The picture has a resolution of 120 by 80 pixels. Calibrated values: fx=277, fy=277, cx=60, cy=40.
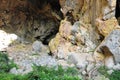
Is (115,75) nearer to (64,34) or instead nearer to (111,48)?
(111,48)

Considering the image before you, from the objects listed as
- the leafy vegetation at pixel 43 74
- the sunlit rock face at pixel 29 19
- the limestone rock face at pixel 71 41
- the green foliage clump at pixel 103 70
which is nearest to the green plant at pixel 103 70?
the green foliage clump at pixel 103 70

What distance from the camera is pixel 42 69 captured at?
13375 mm

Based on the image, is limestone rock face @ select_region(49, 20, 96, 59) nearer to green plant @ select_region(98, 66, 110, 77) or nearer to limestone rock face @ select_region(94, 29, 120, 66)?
limestone rock face @ select_region(94, 29, 120, 66)

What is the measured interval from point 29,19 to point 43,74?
11404 mm

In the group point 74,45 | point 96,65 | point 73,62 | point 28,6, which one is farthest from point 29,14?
point 96,65

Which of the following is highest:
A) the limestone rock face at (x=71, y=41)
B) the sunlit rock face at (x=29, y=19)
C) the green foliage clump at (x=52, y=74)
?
the sunlit rock face at (x=29, y=19)

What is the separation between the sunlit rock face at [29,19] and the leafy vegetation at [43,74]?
8.11m

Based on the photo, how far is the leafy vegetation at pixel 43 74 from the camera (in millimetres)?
12086

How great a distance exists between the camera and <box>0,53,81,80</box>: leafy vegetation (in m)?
12.1

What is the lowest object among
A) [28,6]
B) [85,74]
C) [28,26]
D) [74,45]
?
[85,74]

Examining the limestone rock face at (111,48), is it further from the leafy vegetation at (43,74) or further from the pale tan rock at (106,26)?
the leafy vegetation at (43,74)

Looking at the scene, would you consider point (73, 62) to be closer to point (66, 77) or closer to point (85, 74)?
point (85, 74)

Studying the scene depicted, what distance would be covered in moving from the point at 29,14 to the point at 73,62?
9.46 meters

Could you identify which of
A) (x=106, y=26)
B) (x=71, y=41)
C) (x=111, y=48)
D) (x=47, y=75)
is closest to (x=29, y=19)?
(x=71, y=41)
